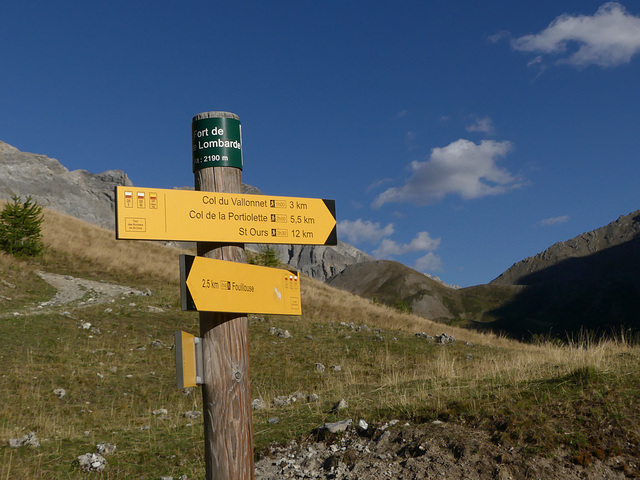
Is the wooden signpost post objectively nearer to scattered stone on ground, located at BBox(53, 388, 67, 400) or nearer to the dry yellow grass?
scattered stone on ground, located at BBox(53, 388, 67, 400)

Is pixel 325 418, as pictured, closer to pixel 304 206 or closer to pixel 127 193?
pixel 304 206

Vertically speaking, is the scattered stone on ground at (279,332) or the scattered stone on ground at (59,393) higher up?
the scattered stone on ground at (279,332)

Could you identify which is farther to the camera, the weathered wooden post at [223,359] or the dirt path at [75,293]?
the dirt path at [75,293]

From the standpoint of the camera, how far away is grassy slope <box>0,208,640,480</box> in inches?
249

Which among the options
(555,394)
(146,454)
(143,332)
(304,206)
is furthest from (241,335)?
(143,332)

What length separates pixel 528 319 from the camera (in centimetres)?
17050

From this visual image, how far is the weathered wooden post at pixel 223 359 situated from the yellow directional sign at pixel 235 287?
14 cm

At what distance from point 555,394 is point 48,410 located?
8.96 meters

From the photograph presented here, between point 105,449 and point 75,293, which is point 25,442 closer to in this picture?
point 105,449

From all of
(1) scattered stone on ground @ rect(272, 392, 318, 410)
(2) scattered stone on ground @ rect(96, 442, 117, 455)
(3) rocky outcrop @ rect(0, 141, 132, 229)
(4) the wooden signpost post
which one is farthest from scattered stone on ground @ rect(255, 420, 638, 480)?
(3) rocky outcrop @ rect(0, 141, 132, 229)

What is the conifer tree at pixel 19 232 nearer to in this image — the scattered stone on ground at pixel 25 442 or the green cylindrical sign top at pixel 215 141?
the scattered stone on ground at pixel 25 442

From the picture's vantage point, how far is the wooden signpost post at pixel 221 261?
3.73m

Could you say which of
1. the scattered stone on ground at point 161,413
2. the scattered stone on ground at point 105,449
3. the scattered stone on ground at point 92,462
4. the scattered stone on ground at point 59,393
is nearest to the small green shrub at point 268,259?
the scattered stone on ground at point 59,393

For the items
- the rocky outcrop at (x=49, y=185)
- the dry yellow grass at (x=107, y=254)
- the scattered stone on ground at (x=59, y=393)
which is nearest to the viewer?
the scattered stone on ground at (x=59, y=393)
